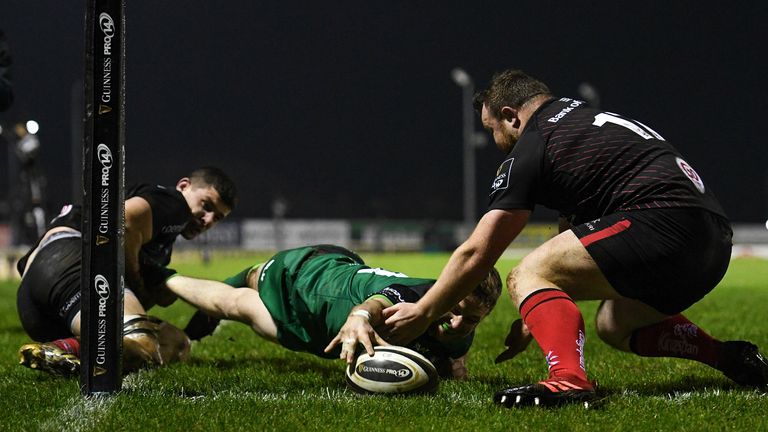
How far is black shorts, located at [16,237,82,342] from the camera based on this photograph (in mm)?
5250

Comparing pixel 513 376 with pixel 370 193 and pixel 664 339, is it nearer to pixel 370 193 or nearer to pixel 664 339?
pixel 664 339

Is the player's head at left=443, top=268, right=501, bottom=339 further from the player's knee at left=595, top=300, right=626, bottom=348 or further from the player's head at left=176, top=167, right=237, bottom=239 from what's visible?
the player's head at left=176, top=167, right=237, bottom=239

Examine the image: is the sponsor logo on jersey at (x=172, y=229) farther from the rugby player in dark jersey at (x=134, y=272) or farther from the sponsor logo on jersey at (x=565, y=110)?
the sponsor logo on jersey at (x=565, y=110)

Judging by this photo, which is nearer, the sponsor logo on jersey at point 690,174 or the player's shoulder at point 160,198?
the sponsor logo on jersey at point 690,174

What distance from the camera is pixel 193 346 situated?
6.68 metres

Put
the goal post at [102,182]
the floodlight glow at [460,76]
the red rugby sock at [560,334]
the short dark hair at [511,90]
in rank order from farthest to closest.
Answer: the floodlight glow at [460,76]
the short dark hair at [511,90]
the red rugby sock at [560,334]
the goal post at [102,182]

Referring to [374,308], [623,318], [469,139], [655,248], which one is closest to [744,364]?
[623,318]

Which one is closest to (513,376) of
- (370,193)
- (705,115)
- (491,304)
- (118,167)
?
(491,304)

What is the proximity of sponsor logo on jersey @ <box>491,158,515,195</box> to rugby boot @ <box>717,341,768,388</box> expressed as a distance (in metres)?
1.75

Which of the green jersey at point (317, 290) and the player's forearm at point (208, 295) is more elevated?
the green jersey at point (317, 290)

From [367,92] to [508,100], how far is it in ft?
289

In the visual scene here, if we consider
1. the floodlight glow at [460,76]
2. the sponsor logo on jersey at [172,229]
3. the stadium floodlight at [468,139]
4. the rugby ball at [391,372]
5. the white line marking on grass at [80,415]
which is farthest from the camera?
the stadium floodlight at [468,139]

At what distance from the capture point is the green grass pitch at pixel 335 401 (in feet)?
10.8

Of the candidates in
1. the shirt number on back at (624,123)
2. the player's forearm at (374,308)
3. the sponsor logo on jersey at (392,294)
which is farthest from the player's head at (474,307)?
the shirt number on back at (624,123)
